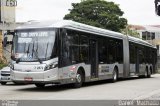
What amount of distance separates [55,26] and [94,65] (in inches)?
187

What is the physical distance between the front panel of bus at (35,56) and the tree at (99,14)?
4459cm

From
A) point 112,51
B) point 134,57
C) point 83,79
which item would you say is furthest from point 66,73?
point 134,57

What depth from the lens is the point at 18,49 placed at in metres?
21.1

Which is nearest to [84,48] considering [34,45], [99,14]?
[34,45]

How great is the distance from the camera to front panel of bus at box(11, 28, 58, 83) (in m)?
20.2

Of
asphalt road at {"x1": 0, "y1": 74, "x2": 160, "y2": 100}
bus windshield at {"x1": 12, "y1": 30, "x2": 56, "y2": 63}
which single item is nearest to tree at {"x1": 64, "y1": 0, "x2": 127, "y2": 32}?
asphalt road at {"x1": 0, "y1": 74, "x2": 160, "y2": 100}

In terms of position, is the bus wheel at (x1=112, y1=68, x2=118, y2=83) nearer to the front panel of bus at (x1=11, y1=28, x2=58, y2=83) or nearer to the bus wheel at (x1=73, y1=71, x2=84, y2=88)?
the bus wheel at (x1=73, y1=71, x2=84, y2=88)

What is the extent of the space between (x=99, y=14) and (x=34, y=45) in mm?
47695

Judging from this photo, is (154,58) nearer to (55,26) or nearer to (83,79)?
(83,79)

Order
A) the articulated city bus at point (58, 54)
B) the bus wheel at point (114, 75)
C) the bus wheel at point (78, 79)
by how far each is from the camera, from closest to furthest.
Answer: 1. the articulated city bus at point (58, 54)
2. the bus wheel at point (78, 79)
3. the bus wheel at point (114, 75)

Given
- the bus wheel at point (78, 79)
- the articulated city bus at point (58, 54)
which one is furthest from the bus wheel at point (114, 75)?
the bus wheel at point (78, 79)

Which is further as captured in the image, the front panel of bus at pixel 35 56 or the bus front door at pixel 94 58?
the bus front door at pixel 94 58

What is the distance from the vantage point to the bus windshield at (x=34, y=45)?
20.5m

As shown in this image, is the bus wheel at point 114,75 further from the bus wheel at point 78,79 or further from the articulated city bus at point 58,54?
the bus wheel at point 78,79
